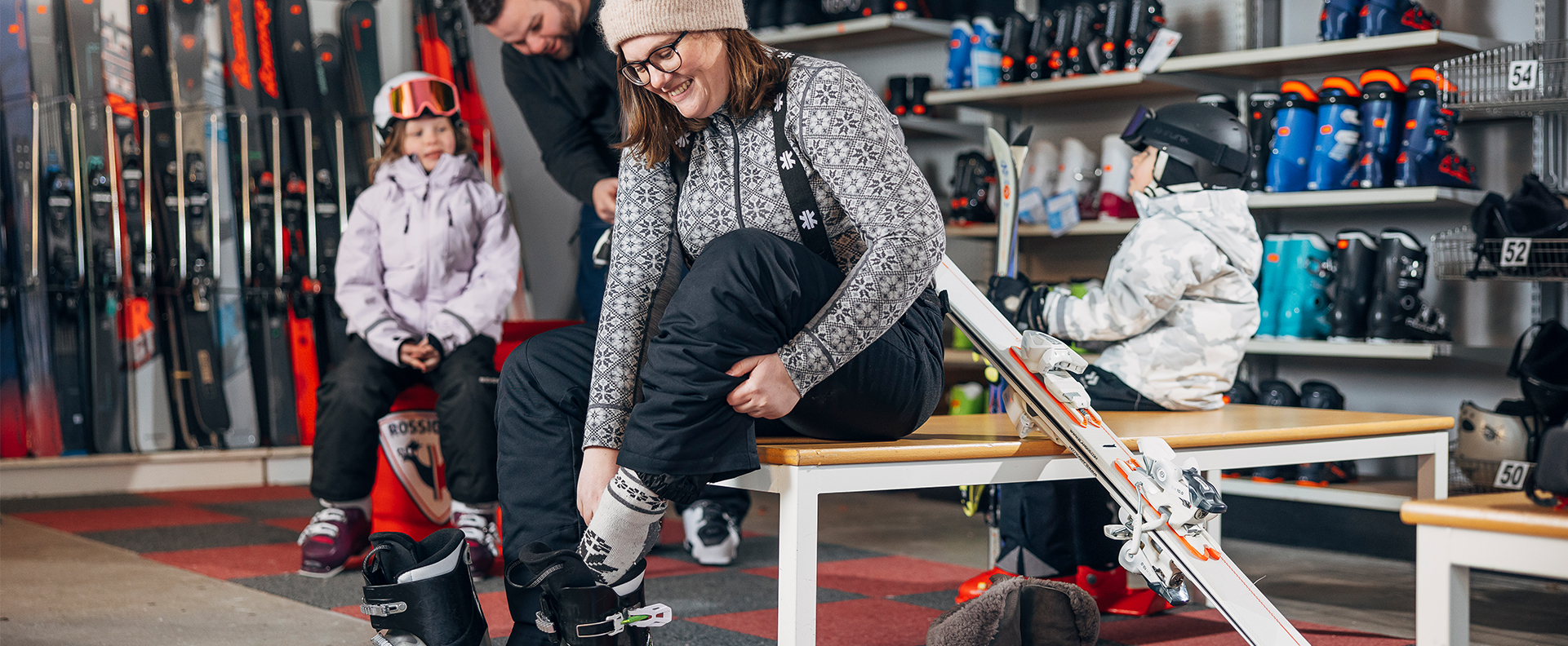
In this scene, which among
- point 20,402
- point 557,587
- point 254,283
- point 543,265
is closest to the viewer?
point 557,587

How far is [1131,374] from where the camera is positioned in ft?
7.79

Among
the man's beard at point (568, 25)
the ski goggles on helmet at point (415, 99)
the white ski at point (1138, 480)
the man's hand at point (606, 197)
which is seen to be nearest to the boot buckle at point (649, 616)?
the white ski at point (1138, 480)

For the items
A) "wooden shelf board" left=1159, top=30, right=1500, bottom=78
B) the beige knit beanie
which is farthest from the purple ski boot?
"wooden shelf board" left=1159, top=30, right=1500, bottom=78

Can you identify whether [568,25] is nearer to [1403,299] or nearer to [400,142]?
[400,142]

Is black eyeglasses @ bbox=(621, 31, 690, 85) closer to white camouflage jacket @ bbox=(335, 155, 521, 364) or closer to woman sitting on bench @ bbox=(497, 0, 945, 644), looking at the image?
woman sitting on bench @ bbox=(497, 0, 945, 644)

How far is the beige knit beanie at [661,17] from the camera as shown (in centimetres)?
157

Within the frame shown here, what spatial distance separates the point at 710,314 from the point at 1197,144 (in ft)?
4.27

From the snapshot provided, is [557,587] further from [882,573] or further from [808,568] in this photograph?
[882,573]

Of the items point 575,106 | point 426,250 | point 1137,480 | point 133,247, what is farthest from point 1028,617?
point 133,247

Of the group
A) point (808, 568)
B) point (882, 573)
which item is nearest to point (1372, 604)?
point (882, 573)

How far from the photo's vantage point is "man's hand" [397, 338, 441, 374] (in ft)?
9.11

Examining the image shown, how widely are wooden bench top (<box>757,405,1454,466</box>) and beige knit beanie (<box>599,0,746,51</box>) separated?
548 mm

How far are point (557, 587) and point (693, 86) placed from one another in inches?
25.8

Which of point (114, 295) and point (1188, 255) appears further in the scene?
point (114, 295)
